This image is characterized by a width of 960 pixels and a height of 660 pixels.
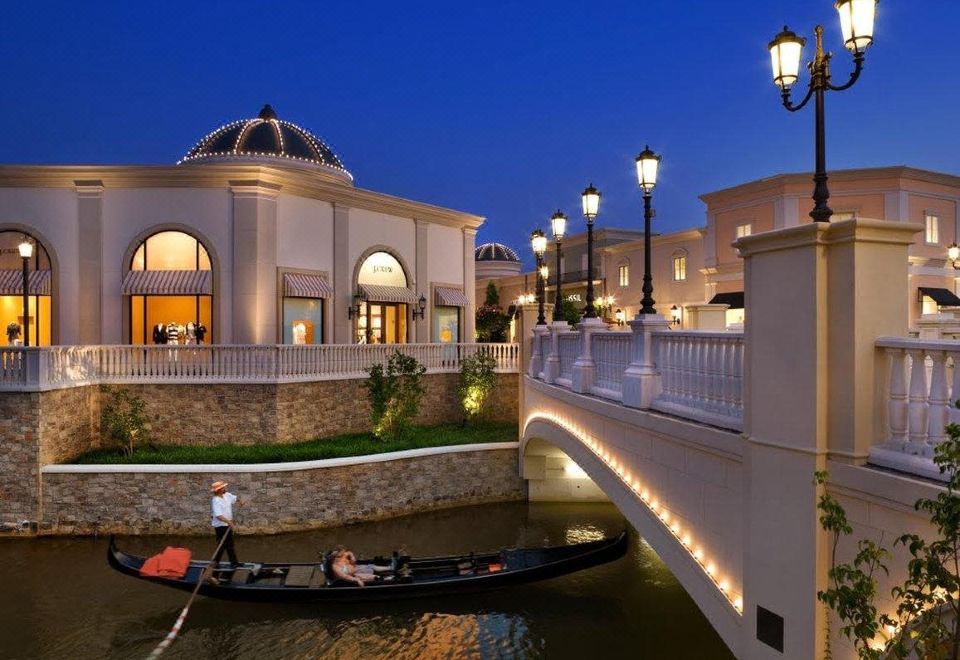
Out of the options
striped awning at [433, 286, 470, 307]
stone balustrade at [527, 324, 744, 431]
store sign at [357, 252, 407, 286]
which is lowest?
stone balustrade at [527, 324, 744, 431]

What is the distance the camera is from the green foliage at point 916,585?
11.5 ft

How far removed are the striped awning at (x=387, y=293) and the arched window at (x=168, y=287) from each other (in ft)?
17.9

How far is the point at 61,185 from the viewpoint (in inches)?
860

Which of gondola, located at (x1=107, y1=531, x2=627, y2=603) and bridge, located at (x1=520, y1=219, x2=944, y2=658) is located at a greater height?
bridge, located at (x1=520, y1=219, x2=944, y2=658)

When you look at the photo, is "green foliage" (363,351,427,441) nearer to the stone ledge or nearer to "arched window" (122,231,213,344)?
the stone ledge

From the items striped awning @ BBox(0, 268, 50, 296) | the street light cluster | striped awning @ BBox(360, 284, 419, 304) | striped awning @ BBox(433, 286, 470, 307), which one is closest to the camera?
the street light cluster

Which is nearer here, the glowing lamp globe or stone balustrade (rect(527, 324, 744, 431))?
stone balustrade (rect(527, 324, 744, 431))

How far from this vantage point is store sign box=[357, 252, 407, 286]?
26.2 m

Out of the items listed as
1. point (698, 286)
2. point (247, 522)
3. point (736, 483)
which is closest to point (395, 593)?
point (247, 522)

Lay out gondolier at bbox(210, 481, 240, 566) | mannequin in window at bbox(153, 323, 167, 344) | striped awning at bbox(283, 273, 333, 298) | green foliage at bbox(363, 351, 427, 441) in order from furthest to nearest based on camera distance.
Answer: striped awning at bbox(283, 273, 333, 298) → mannequin in window at bbox(153, 323, 167, 344) → green foliage at bbox(363, 351, 427, 441) → gondolier at bbox(210, 481, 240, 566)

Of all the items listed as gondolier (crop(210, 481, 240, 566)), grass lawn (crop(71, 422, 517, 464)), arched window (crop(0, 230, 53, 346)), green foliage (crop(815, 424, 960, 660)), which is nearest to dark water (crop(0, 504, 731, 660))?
gondolier (crop(210, 481, 240, 566))

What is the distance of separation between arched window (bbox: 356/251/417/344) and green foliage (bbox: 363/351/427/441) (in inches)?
208

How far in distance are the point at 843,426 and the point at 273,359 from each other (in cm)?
1615

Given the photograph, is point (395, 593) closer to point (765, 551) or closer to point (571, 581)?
point (571, 581)
